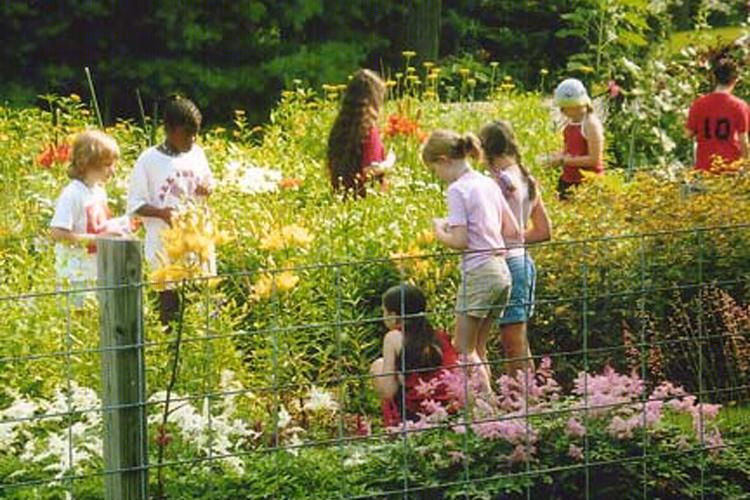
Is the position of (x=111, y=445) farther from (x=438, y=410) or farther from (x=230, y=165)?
(x=230, y=165)

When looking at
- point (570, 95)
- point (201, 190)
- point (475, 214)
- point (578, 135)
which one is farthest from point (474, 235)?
point (578, 135)

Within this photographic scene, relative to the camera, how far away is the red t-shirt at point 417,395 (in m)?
6.35

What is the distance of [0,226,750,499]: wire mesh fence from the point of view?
16.4ft

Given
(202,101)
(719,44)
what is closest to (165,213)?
(719,44)

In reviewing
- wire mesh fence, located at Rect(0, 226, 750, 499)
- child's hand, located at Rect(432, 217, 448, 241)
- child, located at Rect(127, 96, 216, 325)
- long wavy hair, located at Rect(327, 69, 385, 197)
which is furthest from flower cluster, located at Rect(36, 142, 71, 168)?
child's hand, located at Rect(432, 217, 448, 241)

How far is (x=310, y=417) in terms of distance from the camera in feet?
22.0

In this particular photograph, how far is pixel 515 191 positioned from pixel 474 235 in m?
0.52

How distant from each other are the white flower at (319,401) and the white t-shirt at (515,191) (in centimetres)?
122

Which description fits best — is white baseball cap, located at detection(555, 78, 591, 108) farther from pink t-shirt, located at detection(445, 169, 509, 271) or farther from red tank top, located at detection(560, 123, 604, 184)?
pink t-shirt, located at detection(445, 169, 509, 271)

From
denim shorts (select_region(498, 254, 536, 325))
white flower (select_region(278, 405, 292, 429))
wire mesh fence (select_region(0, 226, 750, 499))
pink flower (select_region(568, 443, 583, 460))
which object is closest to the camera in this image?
wire mesh fence (select_region(0, 226, 750, 499))

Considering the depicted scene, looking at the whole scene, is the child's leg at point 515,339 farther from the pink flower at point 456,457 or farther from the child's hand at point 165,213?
the pink flower at point 456,457

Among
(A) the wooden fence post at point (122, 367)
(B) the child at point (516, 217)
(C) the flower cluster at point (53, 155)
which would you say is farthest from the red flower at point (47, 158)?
(A) the wooden fence post at point (122, 367)

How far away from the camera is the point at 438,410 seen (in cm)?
578

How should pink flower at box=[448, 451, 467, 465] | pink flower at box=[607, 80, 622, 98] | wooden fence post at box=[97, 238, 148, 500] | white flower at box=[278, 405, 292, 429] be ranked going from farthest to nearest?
pink flower at box=[607, 80, 622, 98]
white flower at box=[278, 405, 292, 429]
pink flower at box=[448, 451, 467, 465]
wooden fence post at box=[97, 238, 148, 500]
